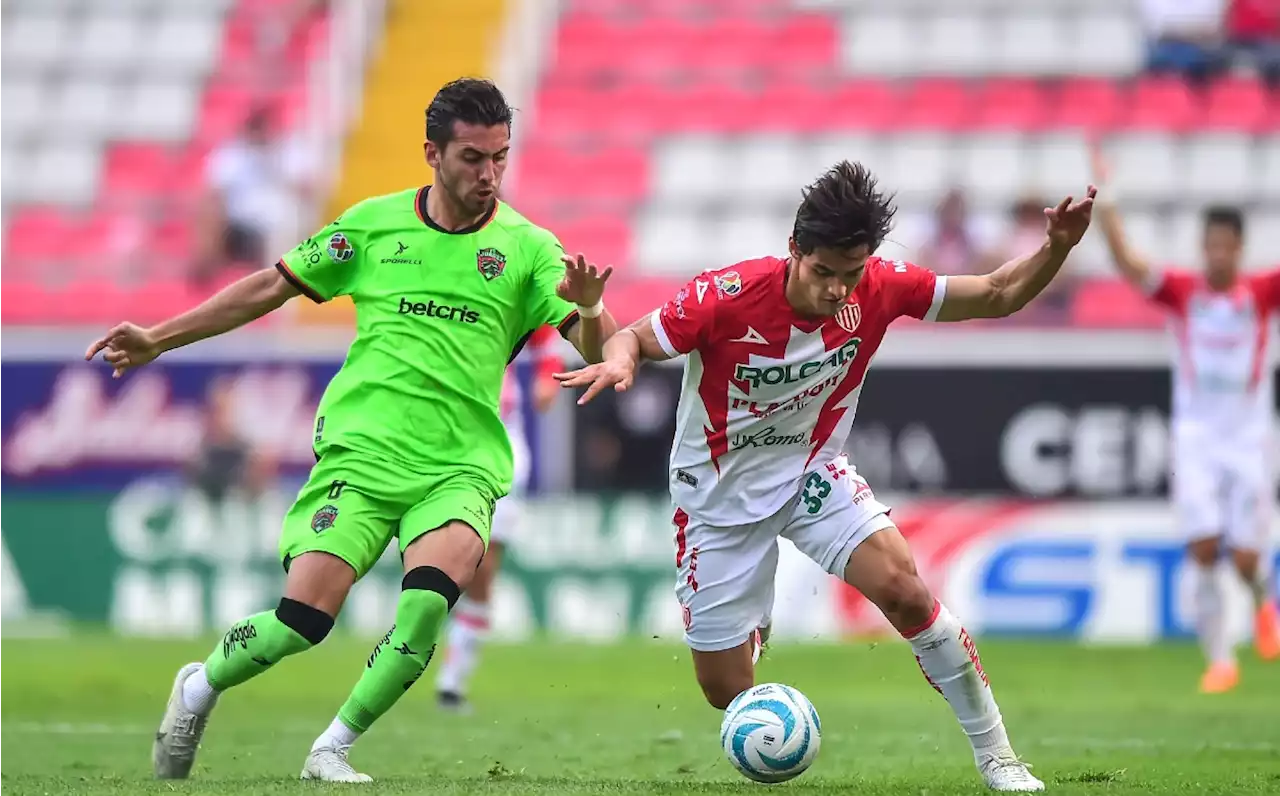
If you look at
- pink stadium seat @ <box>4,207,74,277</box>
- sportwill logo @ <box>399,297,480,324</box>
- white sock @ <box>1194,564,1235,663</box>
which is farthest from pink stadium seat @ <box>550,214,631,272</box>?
sportwill logo @ <box>399,297,480,324</box>

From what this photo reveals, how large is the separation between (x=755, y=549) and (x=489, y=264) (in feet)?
5.21

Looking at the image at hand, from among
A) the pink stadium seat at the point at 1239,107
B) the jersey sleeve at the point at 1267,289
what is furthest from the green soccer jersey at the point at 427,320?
the pink stadium seat at the point at 1239,107

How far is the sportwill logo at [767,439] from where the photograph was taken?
7949 mm

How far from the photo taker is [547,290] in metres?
8.18

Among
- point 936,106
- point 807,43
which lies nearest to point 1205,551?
point 936,106

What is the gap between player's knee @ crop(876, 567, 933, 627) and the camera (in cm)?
757

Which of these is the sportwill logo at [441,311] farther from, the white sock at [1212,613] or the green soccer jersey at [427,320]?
the white sock at [1212,613]

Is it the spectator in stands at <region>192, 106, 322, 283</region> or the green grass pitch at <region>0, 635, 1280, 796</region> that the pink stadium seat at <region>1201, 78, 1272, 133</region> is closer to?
the green grass pitch at <region>0, 635, 1280, 796</region>

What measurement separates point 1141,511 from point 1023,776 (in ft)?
35.6

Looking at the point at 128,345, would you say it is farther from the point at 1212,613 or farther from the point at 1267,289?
the point at 1267,289

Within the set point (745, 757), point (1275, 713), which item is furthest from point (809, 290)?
point (1275, 713)

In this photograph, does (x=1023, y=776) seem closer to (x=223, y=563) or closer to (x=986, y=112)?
(x=223, y=563)

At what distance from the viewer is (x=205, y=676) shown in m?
8.08

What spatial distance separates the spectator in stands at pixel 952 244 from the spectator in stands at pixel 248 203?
7362 millimetres
